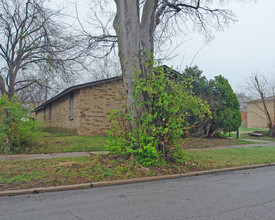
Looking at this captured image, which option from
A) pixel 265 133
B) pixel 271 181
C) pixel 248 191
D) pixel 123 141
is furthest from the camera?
pixel 265 133

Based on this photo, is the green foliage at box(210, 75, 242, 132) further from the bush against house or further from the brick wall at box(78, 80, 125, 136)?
the brick wall at box(78, 80, 125, 136)

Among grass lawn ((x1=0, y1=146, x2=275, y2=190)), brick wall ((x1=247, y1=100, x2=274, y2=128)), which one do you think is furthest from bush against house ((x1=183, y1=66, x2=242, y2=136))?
brick wall ((x1=247, y1=100, x2=274, y2=128))

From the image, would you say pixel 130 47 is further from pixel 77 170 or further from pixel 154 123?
pixel 77 170

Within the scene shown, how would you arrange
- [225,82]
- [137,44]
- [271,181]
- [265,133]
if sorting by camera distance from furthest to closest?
[265,133] → [225,82] → [137,44] → [271,181]

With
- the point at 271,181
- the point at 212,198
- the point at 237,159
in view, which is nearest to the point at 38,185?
the point at 212,198

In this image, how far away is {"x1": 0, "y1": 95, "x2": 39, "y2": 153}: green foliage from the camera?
8.92 meters

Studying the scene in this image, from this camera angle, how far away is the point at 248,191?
507 centimetres

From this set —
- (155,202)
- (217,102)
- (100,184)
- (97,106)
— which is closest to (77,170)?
(100,184)

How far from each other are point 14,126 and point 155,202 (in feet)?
22.8

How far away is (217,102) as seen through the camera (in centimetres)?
1567

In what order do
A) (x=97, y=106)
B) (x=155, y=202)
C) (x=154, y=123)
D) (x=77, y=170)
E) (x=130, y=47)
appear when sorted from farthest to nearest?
(x=97, y=106), (x=130, y=47), (x=154, y=123), (x=77, y=170), (x=155, y=202)

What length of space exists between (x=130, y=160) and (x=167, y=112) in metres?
1.71

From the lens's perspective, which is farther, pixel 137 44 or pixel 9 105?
pixel 9 105

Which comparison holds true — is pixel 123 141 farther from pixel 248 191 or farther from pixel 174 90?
pixel 248 191
